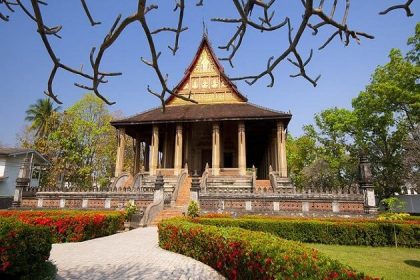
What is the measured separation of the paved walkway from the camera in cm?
623

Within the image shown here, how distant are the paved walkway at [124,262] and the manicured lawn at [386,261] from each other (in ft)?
11.7

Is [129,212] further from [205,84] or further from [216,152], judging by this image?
[205,84]

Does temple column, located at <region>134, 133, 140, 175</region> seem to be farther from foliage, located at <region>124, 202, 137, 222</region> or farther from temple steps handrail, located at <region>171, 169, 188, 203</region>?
foliage, located at <region>124, 202, 137, 222</region>

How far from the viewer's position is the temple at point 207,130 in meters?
23.2

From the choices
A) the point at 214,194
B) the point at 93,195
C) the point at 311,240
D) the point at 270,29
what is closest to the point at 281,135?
the point at 214,194

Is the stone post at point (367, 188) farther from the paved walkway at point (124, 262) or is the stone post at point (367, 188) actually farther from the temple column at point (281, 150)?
the paved walkway at point (124, 262)

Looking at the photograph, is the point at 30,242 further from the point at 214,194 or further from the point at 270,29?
the point at 214,194

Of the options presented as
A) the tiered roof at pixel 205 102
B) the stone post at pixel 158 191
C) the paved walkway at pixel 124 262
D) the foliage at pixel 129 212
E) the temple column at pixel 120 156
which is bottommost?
the paved walkway at pixel 124 262

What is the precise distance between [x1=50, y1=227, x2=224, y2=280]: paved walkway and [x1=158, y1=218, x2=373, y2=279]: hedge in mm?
320

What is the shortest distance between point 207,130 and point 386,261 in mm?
21416

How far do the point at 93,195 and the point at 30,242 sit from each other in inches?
561

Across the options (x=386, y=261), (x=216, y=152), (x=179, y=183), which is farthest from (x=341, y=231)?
(x=216, y=152)

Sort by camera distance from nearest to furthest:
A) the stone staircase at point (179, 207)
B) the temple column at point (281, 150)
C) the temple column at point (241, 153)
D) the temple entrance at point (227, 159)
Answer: the stone staircase at point (179, 207)
the temple column at point (281, 150)
the temple column at point (241, 153)
the temple entrance at point (227, 159)

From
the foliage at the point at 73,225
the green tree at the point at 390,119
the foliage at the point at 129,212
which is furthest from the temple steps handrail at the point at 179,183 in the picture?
the green tree at the point at 390,119
